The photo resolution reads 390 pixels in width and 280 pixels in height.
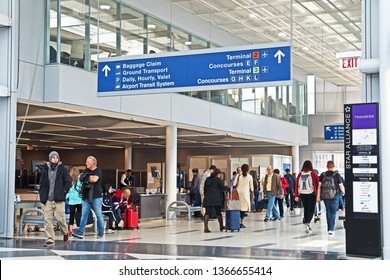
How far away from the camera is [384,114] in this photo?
29.9 ft

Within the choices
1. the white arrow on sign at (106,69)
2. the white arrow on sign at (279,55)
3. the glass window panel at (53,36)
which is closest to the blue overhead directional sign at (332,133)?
the glass window panel at (53,36)

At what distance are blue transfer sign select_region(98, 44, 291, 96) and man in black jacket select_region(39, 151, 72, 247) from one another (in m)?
2.58

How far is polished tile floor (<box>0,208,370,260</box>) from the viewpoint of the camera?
379 inches

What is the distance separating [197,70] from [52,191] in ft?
11.8

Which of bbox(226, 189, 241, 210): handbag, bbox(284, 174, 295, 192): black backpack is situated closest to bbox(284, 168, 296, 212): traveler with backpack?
bbox(284, 174, 295, 192): black backpack

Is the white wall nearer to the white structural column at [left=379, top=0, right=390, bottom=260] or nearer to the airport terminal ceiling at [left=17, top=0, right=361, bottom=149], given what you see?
the airport terminal ceiling at [left=17, top=0, right=361, bottom=149]

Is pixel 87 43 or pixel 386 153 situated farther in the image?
pixel 87 43

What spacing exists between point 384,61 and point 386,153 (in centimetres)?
135

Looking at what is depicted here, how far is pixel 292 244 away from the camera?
38.2ft

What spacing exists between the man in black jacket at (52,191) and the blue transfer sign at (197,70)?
2582mm

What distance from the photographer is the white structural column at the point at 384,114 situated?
9078mm

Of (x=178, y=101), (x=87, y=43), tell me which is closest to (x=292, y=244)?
(x=87, y=43)
